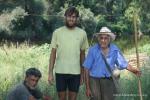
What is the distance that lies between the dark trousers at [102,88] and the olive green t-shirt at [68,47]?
439 mm

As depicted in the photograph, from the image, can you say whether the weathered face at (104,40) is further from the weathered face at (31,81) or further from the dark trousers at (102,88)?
the weathered face at (31,81)

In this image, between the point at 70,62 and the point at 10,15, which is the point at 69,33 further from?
the point at 10,15

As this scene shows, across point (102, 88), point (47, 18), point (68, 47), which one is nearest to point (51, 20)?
point (47, 18)

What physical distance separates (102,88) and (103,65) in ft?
1.05

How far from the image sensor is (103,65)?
18.6ft

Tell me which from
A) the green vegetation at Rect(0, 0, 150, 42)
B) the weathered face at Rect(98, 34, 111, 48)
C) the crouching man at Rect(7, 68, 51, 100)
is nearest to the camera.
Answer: the crouching man at Rect(7, 68, 51, 100)

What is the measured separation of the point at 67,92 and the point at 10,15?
26.5 metres

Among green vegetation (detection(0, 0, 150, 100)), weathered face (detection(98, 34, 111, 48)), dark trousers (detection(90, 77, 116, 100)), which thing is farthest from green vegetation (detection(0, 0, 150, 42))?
weathered face (detection(98, 34, 111, 48))

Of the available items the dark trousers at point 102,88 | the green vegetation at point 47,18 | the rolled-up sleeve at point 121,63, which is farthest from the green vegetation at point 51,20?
the rolled-up sleeve at point 121,63

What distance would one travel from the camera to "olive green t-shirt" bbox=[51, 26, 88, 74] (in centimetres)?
605

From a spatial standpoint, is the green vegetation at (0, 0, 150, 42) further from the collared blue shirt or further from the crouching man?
the crouching man

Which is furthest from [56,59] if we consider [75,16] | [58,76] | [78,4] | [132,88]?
[78,4]

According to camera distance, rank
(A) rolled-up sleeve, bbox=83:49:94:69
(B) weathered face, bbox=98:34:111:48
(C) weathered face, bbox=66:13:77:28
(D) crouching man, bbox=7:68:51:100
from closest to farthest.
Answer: (D) crouching man, bbox=7:68:51:100
(B) weathered face, bbox=98:34:111:48
(A) rolled-up sleeve, bbox=83:49:94:69
(C) weathered face, bbox=66:13:77:28

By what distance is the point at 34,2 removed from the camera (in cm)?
3378
